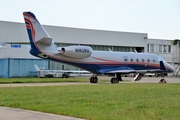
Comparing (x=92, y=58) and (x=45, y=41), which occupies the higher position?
(x=45, y=41)

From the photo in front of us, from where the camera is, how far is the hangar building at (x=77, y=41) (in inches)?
2344

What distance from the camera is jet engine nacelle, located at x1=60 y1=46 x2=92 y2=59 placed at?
36094mm

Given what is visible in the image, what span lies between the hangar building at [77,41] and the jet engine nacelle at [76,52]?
18856 millimetres

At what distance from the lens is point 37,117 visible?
42.2ft

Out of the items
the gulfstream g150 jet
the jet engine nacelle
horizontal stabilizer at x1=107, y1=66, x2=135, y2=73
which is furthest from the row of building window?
the jet engine nacelle

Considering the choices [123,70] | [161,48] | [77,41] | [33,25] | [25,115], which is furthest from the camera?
[161,48]

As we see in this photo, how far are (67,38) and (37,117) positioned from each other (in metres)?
55.5

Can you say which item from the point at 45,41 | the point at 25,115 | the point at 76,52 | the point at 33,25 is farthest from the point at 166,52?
the point at 25,115

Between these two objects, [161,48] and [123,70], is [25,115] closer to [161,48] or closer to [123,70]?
[123,70]

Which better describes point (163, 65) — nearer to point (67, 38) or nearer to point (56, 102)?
point (56, 102)

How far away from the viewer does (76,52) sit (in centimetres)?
3644

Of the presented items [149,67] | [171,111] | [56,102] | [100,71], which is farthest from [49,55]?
[171,111]

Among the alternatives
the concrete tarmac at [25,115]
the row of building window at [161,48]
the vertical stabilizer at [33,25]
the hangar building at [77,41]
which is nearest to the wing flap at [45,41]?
the vertical stabilizer at [33,25]

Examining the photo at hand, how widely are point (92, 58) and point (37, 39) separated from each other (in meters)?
5.72
